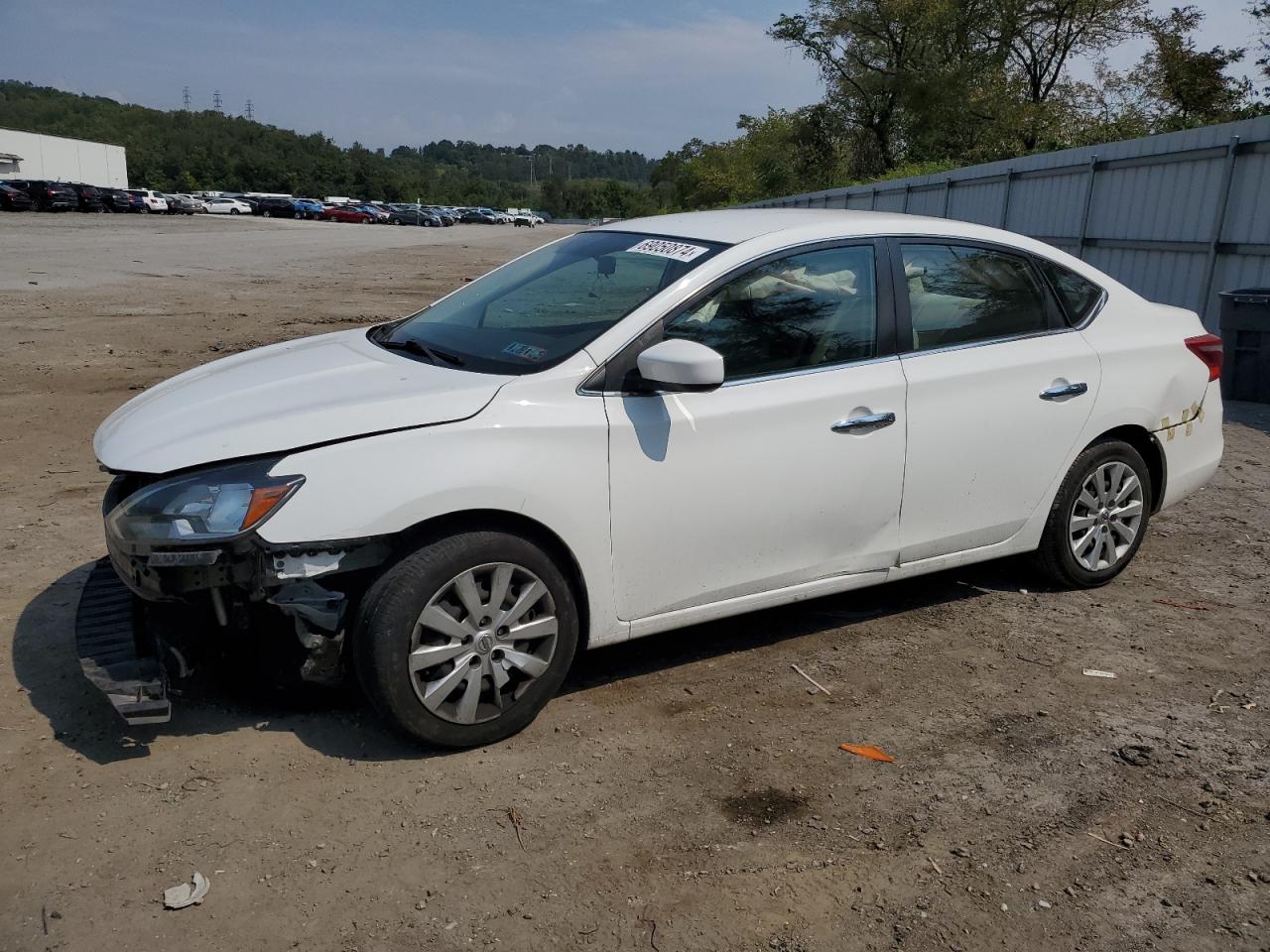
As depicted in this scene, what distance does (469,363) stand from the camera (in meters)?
3.69

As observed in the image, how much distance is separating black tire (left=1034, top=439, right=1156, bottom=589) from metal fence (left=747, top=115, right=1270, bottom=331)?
7.30 metres

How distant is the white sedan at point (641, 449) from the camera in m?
3.16

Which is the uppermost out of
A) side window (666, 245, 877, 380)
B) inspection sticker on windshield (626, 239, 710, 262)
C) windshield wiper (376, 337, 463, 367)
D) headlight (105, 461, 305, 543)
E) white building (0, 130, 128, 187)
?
white building (0, 130, 128, 187)

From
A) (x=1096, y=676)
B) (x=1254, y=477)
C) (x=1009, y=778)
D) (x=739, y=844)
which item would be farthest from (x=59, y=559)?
(x=1254, y=477)

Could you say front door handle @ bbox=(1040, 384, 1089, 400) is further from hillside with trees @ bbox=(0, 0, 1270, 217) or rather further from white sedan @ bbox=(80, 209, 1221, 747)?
hillside with trees @ bbox=(0, 0, 1270, 217)

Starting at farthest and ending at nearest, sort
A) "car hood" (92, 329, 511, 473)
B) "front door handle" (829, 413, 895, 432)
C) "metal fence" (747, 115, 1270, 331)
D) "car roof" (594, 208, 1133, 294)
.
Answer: "metal fence" (747, 115, 1270, 331), "car roof" (594, 208, 1133, 294), "front door handle" (829, 413, 895, 432), "car hood" (92, 329, 511, 473)

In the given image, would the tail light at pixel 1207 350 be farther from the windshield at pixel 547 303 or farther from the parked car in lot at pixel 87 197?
the parked car in lot at pixel 87 197

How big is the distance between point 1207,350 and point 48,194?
57350 millimetres

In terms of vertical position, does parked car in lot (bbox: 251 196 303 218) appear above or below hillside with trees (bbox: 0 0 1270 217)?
below

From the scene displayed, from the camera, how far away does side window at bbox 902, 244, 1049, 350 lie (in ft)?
14.0

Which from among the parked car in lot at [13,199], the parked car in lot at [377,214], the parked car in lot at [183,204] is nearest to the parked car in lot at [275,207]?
the parked car in lot at [377,214]

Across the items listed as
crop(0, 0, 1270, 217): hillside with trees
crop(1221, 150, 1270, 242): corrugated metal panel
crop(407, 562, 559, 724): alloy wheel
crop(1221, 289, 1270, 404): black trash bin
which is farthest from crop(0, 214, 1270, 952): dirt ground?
crop(0, 0, 1270, 217): hillside with trees

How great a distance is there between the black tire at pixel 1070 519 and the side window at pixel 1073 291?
61 cm

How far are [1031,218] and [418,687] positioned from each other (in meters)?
15.1
